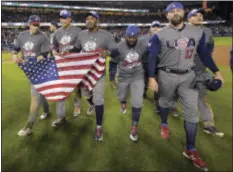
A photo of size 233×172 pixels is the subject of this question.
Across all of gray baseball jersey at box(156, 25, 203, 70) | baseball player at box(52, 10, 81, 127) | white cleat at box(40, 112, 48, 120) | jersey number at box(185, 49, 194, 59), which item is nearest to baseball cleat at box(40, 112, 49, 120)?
white cleat at box(40, 112, 48, 120)

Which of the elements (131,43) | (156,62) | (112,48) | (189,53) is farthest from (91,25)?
(189,53)

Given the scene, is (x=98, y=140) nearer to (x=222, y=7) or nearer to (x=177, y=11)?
(x=177, y=11)

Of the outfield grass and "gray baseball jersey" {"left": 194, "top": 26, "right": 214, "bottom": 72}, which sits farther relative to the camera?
"gray baseball jersey" {"left": 194, "top": 26, "right": 214, "bottom": 72}

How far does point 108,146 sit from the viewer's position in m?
4.29

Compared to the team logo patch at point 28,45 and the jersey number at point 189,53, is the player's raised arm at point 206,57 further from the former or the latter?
the team logo patch at point 28,45

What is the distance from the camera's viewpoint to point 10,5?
34969 millimetres

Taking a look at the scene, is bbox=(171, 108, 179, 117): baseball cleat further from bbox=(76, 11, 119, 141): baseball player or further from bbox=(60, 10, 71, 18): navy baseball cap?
bbox=(60, 10, 71, 18): navy baseball cap

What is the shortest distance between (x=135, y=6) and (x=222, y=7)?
14507 mm

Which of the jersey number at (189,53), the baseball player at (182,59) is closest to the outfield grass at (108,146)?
the baseball player at (182,59)

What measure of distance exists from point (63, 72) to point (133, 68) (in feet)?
4.51

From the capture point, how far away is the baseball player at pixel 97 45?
4539mm

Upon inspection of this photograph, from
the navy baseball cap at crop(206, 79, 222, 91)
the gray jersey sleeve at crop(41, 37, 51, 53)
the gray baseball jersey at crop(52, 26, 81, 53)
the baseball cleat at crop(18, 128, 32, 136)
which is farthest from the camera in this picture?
the gray baseball jersey at crop(52, 26, 81, 53)

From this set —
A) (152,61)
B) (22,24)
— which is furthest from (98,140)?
(22,24)

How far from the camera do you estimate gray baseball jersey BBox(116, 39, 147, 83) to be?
4.56 m
